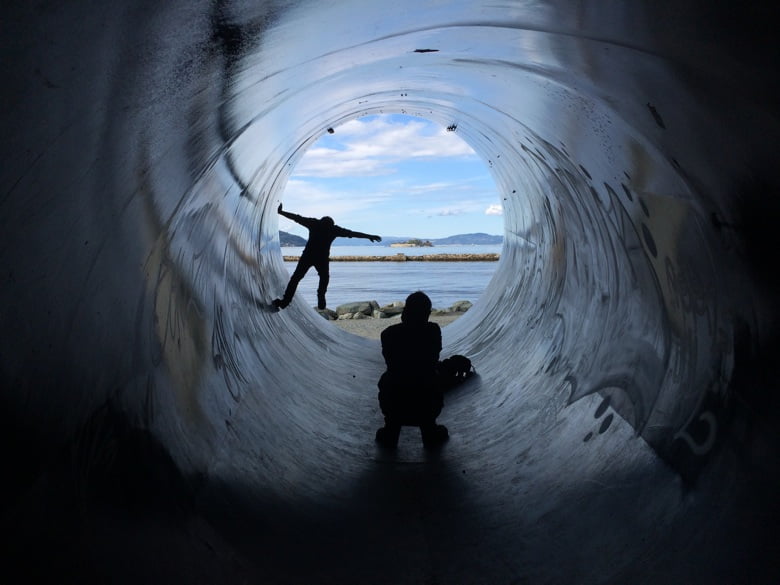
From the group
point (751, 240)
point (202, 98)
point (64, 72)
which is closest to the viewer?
point (64, 72)

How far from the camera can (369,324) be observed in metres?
16.3

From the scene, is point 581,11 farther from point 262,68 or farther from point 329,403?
point 329,403

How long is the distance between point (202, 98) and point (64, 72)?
57.3 inches

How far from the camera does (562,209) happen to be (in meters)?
7.28

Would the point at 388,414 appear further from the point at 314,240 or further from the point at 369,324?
the point at 369,324

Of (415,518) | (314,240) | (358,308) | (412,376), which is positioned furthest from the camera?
(358,308)

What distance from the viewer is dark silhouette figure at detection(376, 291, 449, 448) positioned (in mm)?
6035

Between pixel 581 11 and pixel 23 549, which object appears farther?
pixel 581 11

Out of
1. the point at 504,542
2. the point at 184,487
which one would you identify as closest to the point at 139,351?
the point at 184,487

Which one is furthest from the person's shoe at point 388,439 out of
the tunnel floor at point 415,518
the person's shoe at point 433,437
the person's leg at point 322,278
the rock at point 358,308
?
the rock at point 358,308

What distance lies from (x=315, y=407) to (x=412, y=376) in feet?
4.79

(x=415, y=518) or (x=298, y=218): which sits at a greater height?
(x=298, y=218)

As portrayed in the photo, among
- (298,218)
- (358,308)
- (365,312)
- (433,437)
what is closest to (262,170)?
(298,218)

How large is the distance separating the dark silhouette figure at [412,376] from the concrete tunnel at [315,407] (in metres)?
0.29
